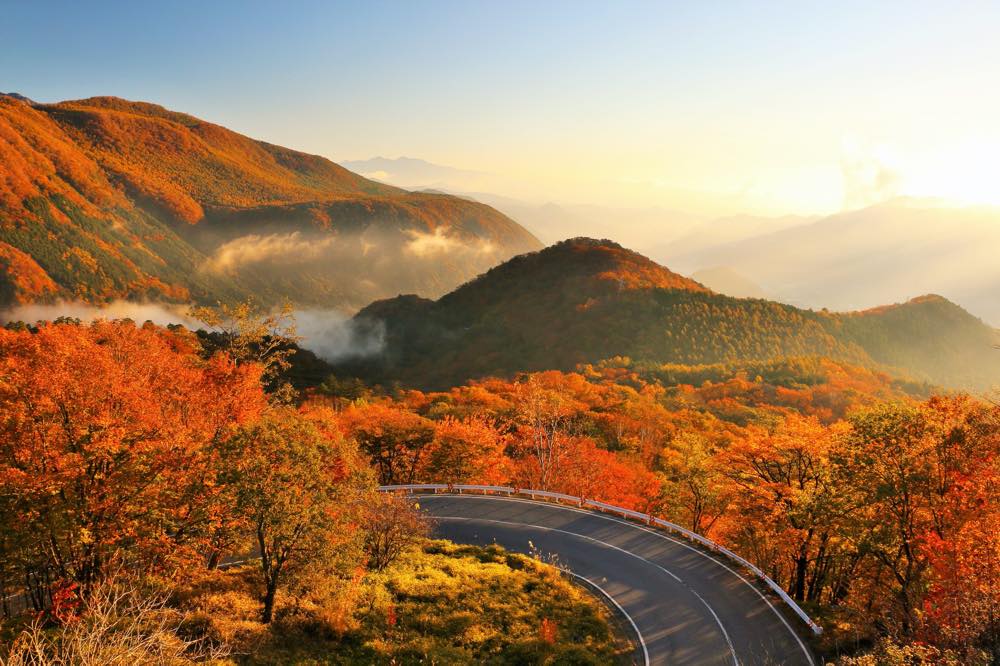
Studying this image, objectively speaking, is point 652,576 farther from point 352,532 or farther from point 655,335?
point 655,335

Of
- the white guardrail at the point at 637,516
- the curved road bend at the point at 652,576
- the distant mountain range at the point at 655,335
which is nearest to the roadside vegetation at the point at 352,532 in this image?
the white guardrail at the point at 637,516

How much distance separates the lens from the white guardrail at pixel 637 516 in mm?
26202

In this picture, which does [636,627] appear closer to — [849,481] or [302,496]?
[849,481]

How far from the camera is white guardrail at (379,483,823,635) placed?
26202mm

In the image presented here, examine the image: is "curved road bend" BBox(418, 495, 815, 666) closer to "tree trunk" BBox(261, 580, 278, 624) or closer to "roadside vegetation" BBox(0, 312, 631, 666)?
"roadside vegetation" BBox(0, 312, 631, 666)

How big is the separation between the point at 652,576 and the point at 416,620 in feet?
42.2

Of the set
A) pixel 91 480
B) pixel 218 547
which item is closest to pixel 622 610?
pixel 218 547

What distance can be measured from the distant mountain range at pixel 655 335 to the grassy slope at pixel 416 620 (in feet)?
399

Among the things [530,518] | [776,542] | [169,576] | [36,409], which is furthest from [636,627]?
[36,409]

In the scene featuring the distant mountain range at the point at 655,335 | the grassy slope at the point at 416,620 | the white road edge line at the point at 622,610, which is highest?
the distant mountain range at the point at 655,335

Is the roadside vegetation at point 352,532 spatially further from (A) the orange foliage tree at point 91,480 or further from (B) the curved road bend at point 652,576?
(B) the curved road bend at point 652,576

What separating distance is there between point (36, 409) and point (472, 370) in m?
137

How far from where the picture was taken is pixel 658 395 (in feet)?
338

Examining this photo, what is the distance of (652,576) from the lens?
95.1 ft
